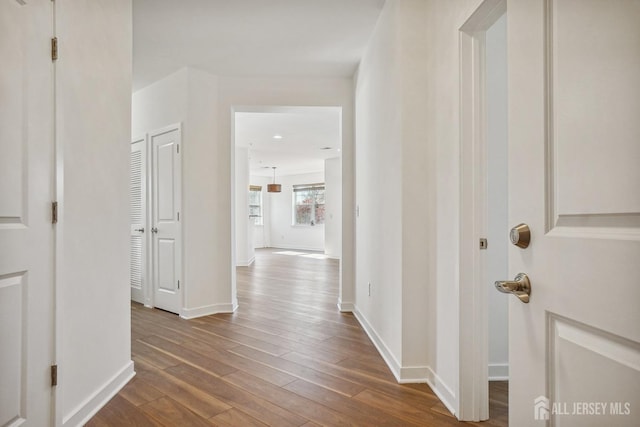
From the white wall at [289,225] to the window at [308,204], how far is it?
0.15 metres

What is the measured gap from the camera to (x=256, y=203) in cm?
1227

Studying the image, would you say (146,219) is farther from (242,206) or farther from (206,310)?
(242,206)

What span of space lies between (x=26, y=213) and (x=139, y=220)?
116 inches

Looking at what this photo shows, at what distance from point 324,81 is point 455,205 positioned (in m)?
2.65

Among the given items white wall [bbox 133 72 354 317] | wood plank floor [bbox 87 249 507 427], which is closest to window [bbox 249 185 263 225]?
white wall [bbox 133 72 354 317]

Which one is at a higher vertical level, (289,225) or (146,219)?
(146,219)

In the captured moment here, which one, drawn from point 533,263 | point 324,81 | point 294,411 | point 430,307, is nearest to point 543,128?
point 533,263

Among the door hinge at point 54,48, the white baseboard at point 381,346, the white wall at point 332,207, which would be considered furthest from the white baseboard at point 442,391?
the white wall at point 332,207

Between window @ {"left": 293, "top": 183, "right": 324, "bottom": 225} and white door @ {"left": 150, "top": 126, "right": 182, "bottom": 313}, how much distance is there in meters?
7.42

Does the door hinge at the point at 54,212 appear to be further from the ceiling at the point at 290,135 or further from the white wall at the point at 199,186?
the ceiling at the point at 290,135

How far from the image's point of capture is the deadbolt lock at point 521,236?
873 mm

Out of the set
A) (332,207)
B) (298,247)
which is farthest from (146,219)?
(298,247)

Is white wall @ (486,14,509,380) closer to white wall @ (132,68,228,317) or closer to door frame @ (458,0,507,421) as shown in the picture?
door frame @ (458,0,507,421)

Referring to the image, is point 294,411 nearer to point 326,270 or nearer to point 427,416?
point 427,416
